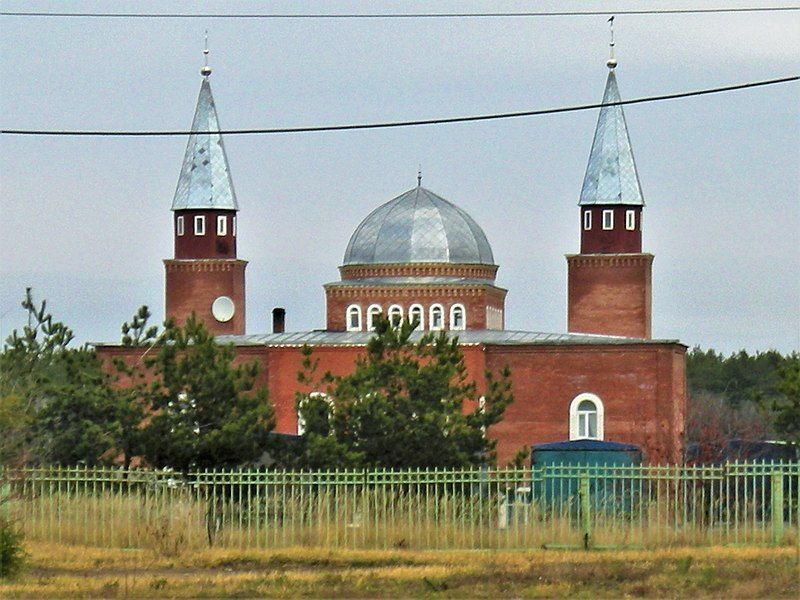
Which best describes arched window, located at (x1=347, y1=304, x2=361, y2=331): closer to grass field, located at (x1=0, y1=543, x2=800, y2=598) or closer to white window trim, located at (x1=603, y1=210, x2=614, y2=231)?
white window trim, located at (x1=603, y1=210, x2=614, y2=231)

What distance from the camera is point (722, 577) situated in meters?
20.6

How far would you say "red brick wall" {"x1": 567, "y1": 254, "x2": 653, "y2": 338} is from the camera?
196 feet

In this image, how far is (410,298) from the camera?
58.2 m

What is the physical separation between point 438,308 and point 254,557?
35.1 metres

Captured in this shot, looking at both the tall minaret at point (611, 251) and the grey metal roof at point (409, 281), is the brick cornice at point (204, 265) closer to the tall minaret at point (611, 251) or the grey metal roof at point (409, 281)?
the grey metal roof at point (409, 281)

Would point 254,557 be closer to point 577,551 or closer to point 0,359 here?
point 577,551

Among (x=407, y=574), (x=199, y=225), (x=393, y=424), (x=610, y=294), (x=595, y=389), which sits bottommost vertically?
(x=407, y=574)

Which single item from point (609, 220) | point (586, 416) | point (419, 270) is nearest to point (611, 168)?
point (609, 220)

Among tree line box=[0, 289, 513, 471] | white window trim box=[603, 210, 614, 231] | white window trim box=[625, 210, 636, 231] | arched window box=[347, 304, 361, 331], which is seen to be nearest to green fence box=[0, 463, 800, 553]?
tree line box=[0, 289, 513, 471]

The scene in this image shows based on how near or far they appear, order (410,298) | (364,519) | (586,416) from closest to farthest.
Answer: (364,519) < (586,416) < (410,298)

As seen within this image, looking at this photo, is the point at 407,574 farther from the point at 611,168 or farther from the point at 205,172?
the point at 205,172

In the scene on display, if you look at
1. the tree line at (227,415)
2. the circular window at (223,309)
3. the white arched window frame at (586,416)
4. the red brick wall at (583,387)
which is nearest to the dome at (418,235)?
the circular window at (223,309)

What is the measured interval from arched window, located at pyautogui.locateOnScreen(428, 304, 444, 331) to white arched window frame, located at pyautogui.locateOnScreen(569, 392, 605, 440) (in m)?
6.05

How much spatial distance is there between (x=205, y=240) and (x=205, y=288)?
1443 millimetres
